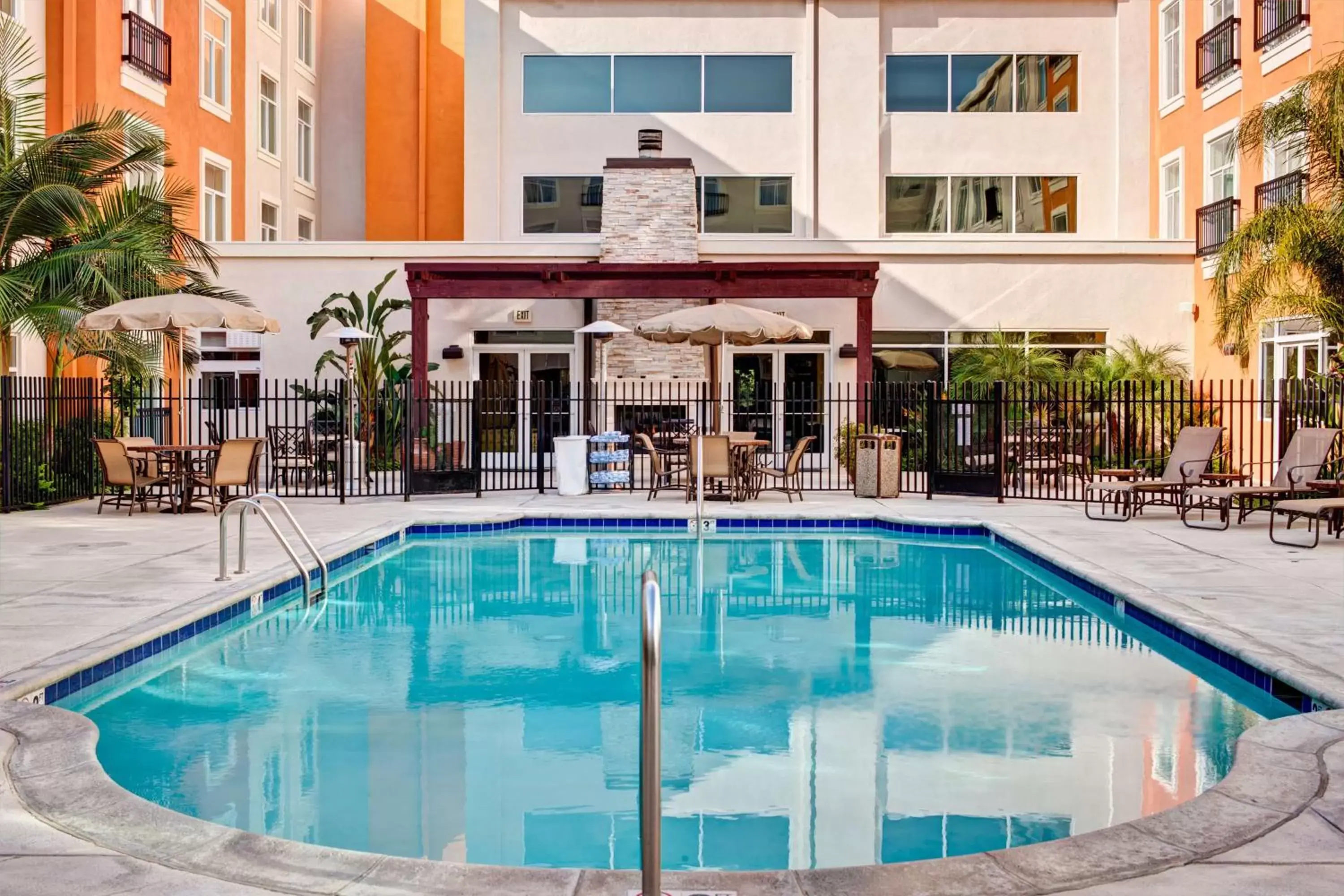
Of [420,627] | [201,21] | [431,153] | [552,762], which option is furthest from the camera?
[431,153]

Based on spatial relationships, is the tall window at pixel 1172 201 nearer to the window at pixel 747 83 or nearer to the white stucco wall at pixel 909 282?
the white stucco wall at pixel 909 282

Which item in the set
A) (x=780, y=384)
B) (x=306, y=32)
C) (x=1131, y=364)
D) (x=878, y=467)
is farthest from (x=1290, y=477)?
(x=306, y=32)

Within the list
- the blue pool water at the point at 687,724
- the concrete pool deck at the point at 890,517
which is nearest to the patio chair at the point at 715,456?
the concrete pool deck at the point at 890,517

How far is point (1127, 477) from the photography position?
14.1 meters

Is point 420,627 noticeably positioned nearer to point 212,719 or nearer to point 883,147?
point 212,719

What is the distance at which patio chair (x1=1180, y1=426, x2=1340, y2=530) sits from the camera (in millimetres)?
12234

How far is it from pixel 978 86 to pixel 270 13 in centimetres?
1497

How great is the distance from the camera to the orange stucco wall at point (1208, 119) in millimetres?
17688

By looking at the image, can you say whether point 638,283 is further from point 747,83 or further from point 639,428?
point 747,83

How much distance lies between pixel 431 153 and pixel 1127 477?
1870 cm

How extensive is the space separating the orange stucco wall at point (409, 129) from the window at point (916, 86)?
9.83 meters

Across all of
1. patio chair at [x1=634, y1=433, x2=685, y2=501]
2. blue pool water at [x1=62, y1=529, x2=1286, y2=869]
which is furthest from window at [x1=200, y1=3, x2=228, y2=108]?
blue pool water at [x1=62, y1=529, x2=1286, y2=869]

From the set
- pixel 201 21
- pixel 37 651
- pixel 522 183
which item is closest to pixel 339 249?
pixel 522 183

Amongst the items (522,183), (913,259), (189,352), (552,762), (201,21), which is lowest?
(552,762)
